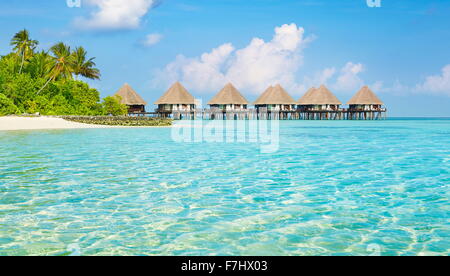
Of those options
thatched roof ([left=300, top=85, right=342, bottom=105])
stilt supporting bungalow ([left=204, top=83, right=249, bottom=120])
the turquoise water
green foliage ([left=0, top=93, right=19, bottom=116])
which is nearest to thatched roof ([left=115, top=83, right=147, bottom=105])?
stilt supporting bungalow ([left=204, top=83, right=249, bottom=120])

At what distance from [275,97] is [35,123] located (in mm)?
38961

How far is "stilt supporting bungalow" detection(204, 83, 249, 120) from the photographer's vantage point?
5662 centimetres

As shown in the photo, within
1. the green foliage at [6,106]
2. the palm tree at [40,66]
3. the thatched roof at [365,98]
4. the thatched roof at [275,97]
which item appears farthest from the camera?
the thatched roof at [365,98]

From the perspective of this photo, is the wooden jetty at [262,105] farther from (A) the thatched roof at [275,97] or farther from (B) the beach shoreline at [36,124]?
(B) the beach shoreline at [36,124]

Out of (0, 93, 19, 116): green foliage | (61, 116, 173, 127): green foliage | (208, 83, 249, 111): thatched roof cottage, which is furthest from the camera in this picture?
(208, 83, 249, 111): thatched roof cottage

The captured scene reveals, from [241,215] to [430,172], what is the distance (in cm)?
580

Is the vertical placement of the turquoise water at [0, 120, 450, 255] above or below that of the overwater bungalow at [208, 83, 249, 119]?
below

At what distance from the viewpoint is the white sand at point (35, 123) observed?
84.3 feet

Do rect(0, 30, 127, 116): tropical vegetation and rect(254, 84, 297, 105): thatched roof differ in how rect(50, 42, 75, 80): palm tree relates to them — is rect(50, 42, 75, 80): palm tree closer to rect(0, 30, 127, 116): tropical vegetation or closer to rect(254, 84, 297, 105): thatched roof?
rect(0, 30, 127, 116): tropical vegetation

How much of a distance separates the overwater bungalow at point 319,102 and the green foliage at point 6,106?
43317 millimetres

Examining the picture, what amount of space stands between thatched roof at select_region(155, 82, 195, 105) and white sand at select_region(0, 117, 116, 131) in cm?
2662

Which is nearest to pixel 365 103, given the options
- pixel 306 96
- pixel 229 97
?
pixel 306 96

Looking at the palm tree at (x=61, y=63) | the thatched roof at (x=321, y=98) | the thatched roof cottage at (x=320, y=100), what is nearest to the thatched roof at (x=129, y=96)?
the palm tree at (x=61, y=63)
